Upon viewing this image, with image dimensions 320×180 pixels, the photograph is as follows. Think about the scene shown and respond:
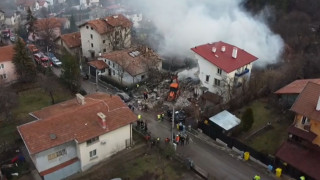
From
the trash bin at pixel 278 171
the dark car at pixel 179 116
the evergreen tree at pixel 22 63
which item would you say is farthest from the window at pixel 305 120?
the evergreen tree at pixel 22 63

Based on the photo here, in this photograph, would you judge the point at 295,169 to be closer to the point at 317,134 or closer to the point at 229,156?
the point at 317,134

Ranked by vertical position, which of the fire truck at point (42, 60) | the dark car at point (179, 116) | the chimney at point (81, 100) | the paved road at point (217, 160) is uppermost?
the chimney at point (81, 100)

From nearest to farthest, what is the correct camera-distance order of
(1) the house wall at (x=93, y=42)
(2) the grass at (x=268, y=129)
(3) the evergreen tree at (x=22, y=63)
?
1. (2) the grass at (x=268, y=129)
2. (3) the evergreen tree at (x=22, y=63)
3. (1) the house wall at (x=93, y=42)

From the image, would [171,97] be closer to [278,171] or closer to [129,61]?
[129,61]

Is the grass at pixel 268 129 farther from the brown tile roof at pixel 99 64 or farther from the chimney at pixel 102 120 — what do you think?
the brown tile roof at pixel 99 64

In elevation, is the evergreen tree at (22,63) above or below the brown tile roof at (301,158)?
above

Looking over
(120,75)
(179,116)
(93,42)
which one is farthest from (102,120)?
(93,42)

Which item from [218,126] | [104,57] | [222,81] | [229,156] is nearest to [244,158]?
[229,156]
